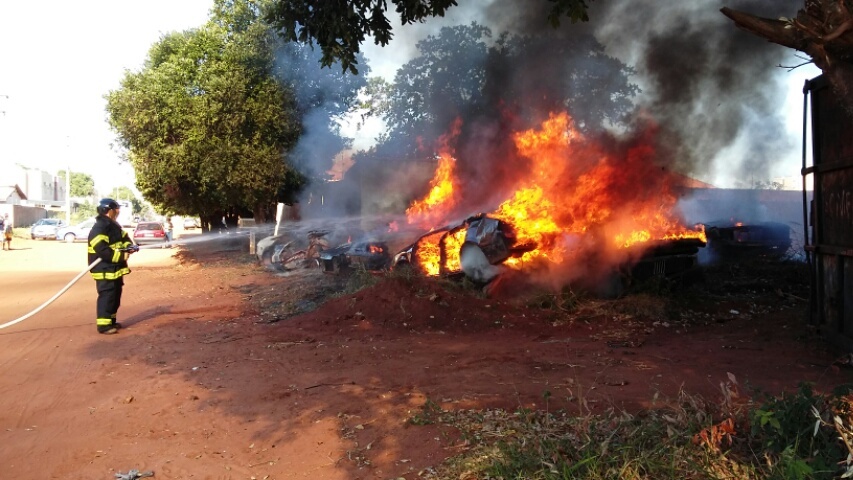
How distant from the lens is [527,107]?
47.5 ft

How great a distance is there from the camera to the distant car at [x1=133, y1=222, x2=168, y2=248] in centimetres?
3278

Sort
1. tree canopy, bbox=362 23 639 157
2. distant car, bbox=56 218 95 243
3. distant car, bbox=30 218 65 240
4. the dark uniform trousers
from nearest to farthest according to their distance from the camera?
the dark uniform trousers < tree canopy, bbox=362 23 639 157 < distant car, bbox=56 218 95 243 < distant car, bbox=30 218 65 240

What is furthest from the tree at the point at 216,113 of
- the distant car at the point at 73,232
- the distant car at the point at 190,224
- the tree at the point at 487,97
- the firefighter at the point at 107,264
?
the distant car at the point at 190,224

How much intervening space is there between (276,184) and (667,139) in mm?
10655

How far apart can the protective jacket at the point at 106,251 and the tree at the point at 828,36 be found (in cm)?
821

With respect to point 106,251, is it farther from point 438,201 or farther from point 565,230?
point 438,201

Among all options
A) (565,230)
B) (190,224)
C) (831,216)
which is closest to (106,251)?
(565,230)

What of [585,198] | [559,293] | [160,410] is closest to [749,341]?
[559,293]

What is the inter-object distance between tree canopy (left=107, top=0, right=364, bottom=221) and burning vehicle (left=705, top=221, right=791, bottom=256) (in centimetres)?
1216

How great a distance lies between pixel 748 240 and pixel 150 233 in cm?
3025

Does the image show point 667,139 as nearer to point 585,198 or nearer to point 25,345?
point 585,198

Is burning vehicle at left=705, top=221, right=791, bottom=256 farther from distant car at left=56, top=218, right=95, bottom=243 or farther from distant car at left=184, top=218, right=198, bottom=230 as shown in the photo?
distant car at left=184, top=218, right=198, bottom=230

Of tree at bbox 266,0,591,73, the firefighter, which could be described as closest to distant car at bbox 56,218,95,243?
the firefighter

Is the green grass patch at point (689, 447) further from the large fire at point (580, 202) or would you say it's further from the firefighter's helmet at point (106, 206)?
the firefighter's helmet at point (106, 206)
